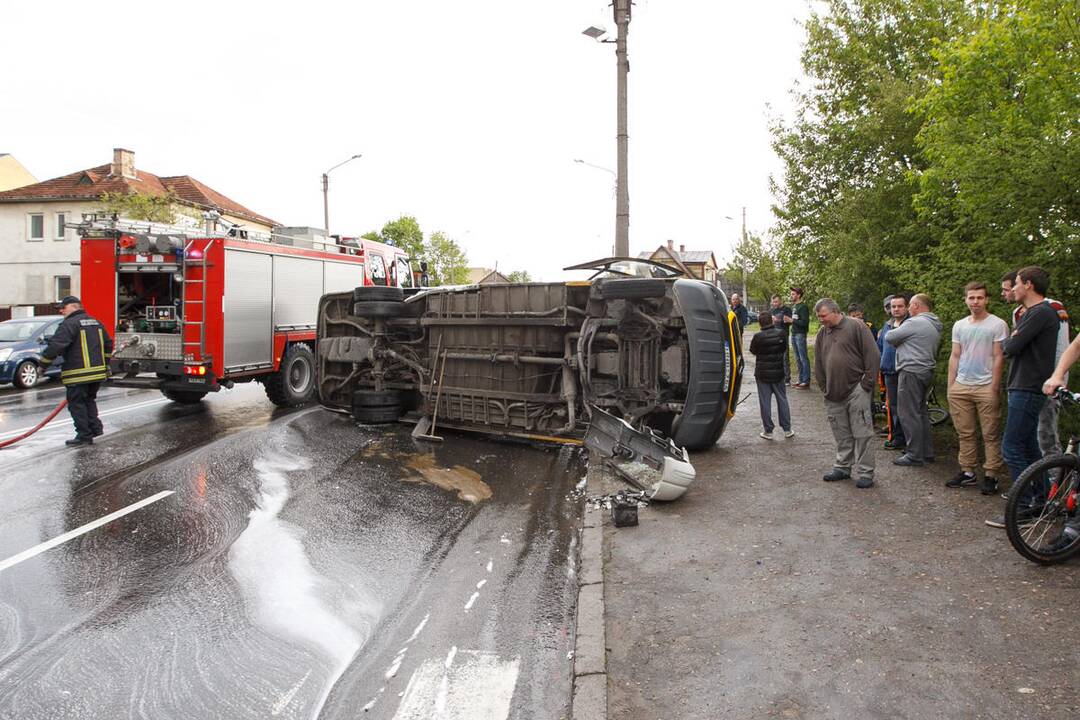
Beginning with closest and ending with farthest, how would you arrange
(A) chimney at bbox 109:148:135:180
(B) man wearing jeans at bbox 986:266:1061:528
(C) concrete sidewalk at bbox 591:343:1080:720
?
(C) concrete sidewalk at bbox 591:343:1080:720
(B) man wearing jeans at bbox 986:266:1061:528
(A) chimney at bbox 109:148:135:180

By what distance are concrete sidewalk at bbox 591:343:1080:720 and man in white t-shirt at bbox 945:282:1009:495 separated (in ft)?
0.99

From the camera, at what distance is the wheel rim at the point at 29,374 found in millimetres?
14647

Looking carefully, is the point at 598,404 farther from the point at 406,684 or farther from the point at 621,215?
the point at 621,215

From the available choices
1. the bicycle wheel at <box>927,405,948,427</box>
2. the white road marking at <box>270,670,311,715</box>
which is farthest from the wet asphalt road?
the bicycle wheel at <box>927,405,948,427</box>

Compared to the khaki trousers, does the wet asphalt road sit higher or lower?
lower

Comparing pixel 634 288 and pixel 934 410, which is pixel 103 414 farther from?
pixel 934 410

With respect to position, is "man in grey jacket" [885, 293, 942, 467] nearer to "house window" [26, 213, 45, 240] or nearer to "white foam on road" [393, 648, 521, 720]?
"white foam on road" [393, 648, 521, 720]

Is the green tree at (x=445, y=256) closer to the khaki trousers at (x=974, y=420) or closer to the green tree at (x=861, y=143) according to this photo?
the green tree at (x=861, y=143)

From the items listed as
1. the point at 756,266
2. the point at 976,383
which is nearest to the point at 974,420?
the point at 976,383

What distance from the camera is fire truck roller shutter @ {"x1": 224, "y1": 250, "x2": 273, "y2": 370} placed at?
1095 centimetres

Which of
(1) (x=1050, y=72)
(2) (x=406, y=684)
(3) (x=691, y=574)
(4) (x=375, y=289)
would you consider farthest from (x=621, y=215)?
(2) (x=406, y=684)

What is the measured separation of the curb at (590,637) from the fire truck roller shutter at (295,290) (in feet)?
26.4

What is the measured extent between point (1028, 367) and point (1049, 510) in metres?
1.13

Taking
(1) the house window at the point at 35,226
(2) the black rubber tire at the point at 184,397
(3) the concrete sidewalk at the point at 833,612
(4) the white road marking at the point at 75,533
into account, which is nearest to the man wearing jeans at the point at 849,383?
(3) the concrete sidewalk at the point at 833,612
